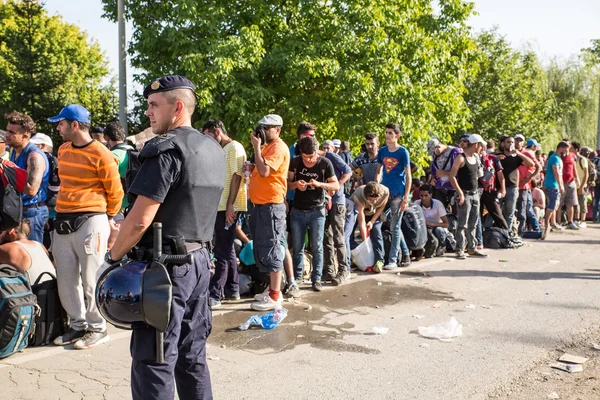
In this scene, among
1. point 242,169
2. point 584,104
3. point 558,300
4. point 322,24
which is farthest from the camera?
point 584,104

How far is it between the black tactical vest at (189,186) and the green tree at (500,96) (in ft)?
75.4

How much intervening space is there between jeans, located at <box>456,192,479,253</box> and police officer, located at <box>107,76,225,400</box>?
726 cm

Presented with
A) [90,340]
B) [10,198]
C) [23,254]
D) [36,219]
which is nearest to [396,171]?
[36,219]

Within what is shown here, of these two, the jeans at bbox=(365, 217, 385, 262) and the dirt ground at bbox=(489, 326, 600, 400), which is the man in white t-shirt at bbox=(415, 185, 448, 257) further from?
the dirt ground at bbox=(489, 326, 600, 400)

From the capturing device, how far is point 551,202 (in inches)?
512

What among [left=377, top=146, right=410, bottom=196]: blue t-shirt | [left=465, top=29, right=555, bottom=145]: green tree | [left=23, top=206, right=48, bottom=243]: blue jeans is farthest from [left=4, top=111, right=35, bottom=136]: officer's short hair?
[left=465, top=29, right=555, bottom=145]: green tree

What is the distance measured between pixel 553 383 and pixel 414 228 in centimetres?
489

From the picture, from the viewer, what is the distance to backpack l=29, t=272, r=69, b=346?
511 centimetres

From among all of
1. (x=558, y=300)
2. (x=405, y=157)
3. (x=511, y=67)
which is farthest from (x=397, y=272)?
(x=511, y=67)

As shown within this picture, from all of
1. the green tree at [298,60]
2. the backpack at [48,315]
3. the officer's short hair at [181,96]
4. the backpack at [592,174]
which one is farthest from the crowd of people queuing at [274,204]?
the green tree at [298,60]

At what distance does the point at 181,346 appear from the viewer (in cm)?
313

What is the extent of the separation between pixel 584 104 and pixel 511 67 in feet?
32.3

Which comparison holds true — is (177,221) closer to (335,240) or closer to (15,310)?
(15,310)

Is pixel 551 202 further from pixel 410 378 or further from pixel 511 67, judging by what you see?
pixel 511 67
